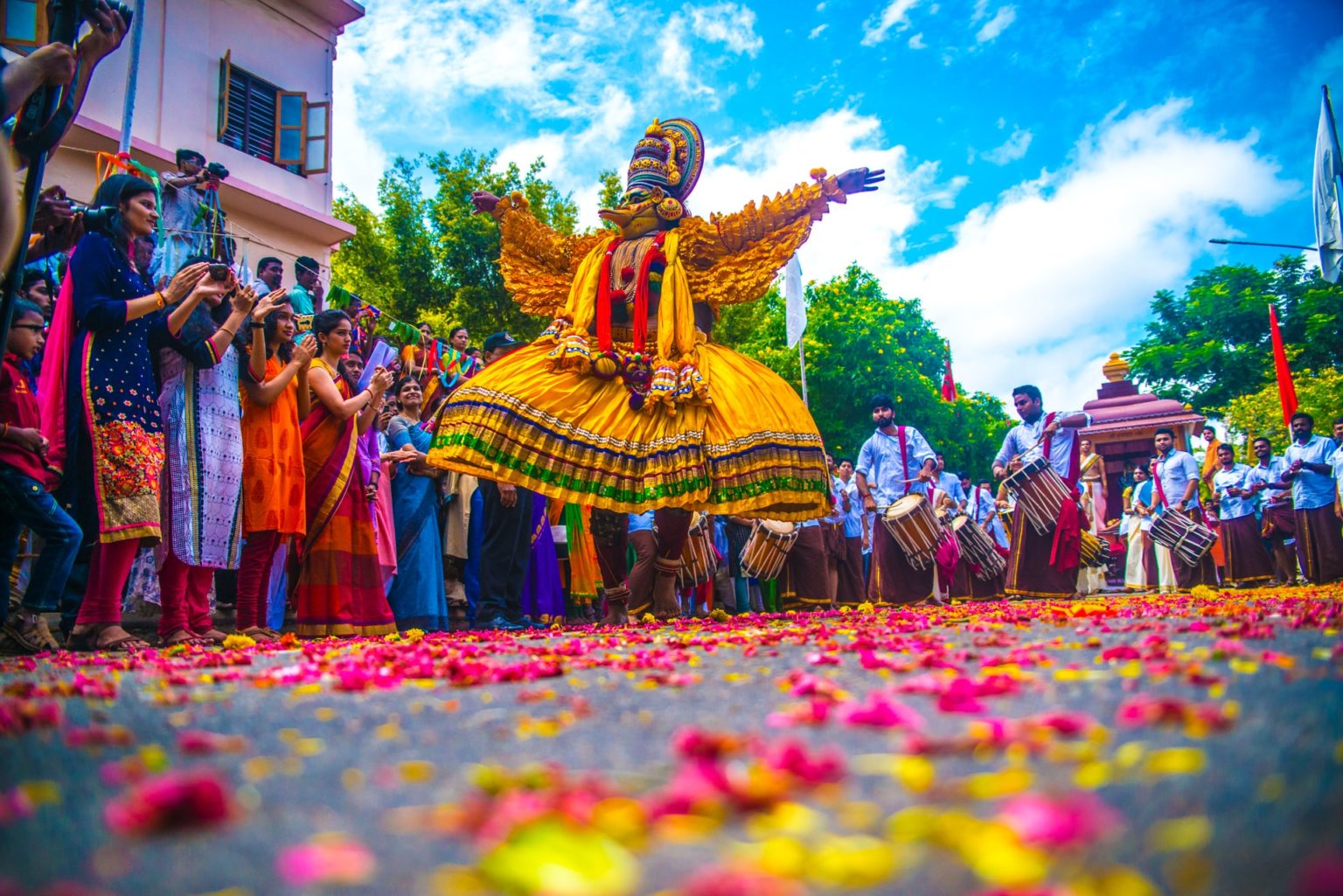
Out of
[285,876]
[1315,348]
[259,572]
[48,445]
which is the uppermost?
[1315,348]

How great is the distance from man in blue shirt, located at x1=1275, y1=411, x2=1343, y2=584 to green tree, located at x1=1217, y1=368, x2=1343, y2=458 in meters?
19.7

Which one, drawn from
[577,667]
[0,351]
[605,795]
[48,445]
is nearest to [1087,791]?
[605,795]

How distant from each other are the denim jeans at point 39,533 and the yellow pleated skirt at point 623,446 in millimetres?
1929

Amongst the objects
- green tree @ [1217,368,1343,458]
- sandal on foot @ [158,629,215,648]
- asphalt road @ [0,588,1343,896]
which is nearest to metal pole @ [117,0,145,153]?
sandal on foot @ [158,629,215,648]

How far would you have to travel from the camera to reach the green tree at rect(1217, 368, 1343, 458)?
28938 millimetres

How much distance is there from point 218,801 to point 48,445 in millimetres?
3544

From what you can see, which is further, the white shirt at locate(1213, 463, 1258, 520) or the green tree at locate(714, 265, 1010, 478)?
the green tree at locate(714, 265, 1010, 478)

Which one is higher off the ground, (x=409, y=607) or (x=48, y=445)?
(x=48, y=445)

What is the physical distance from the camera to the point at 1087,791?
4.17ft

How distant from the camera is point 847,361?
90.7 feet

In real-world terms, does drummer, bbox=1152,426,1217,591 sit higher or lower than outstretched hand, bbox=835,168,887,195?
lower

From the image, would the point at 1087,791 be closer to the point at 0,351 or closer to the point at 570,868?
the point at 570,868

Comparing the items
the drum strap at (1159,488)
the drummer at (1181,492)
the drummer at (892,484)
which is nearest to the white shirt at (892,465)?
the drummer at (892,484)

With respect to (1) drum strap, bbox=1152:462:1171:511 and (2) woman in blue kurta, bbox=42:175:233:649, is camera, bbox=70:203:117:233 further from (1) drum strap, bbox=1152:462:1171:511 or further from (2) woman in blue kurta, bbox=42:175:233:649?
(1) drum strap, bbox=1152:462:1171:511
